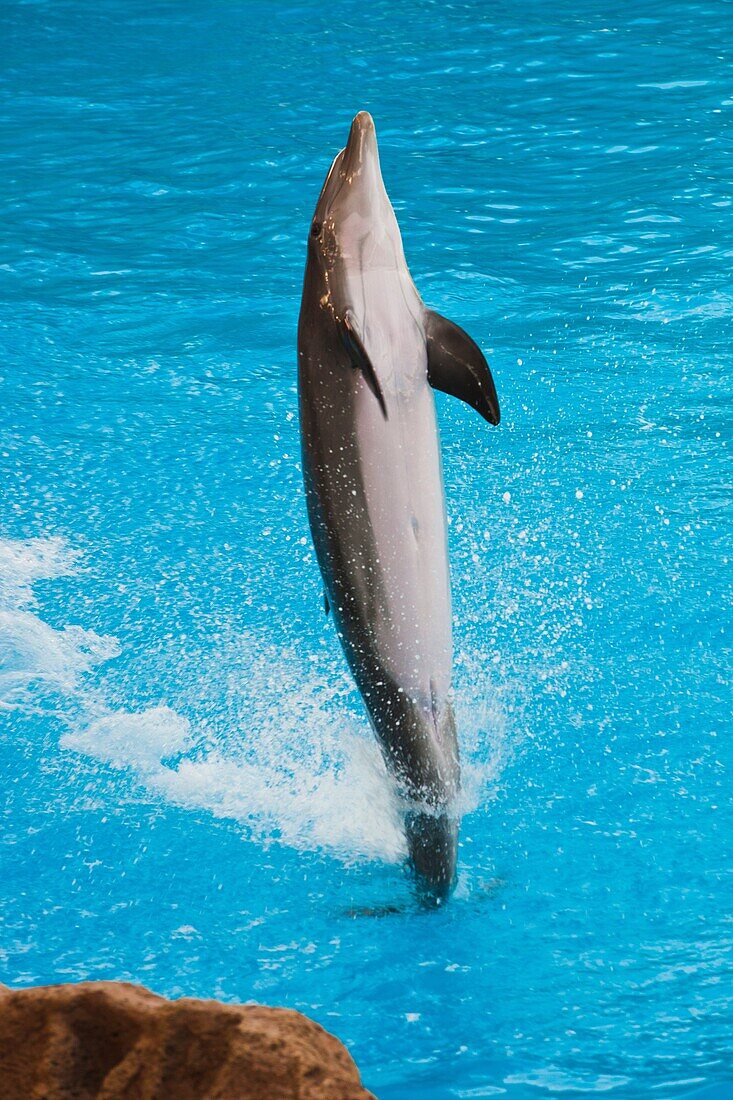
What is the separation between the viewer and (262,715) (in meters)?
5.53

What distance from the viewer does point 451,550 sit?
6719mm

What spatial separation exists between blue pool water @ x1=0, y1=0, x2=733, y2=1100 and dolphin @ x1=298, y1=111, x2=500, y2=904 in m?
0.78

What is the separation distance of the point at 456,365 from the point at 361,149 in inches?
24.6

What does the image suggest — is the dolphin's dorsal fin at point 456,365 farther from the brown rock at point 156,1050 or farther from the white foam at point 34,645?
the white foam at point 34,645

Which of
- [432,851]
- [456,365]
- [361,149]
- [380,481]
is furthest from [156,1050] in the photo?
[361,149]

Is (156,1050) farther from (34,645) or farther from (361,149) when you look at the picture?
(34,645)

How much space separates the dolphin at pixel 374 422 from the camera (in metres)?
3.54

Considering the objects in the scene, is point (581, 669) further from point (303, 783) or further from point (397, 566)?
point (397, 566)

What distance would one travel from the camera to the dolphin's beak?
3566 mm

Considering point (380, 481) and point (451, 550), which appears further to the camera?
point (451, 550)

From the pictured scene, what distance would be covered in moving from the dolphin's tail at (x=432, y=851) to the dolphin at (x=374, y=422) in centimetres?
41

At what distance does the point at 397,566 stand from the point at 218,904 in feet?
5.14

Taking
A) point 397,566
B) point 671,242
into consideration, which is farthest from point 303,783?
point 671,242

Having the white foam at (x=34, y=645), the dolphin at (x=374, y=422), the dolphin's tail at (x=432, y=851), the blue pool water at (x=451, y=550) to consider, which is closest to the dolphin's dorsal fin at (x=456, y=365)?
the dolphin at (x=374, y=422)
